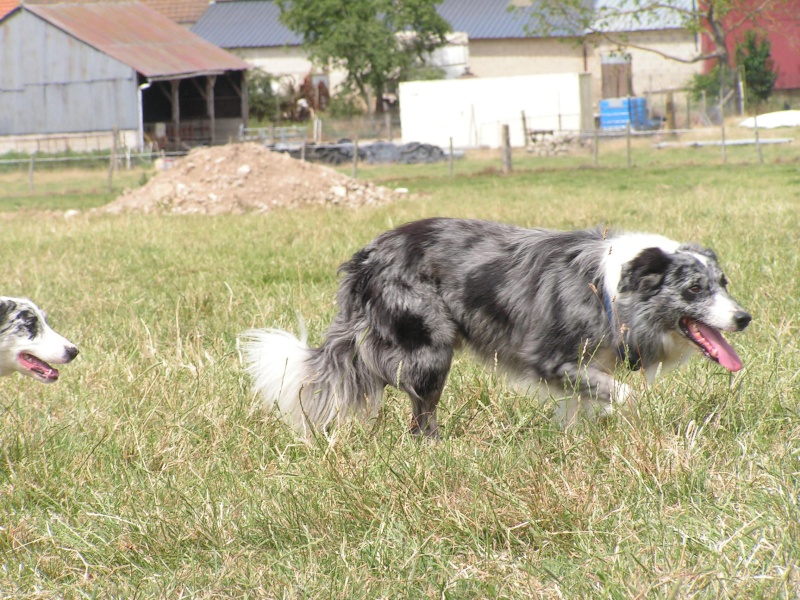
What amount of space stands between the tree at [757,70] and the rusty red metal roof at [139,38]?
2183cm

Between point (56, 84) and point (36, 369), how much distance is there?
122 feet

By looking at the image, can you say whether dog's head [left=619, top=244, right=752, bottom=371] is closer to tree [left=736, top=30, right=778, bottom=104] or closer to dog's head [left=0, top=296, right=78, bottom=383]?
dog's head [left=0, top=296, right=78, bottom=383]

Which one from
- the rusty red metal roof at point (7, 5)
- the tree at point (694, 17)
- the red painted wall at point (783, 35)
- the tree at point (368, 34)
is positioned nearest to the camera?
the tree at point (694, 17)

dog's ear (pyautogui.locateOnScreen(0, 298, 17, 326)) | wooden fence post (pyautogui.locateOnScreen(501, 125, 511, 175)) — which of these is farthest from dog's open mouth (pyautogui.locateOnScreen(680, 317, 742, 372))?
wooden fence post (pyautogui.locateOnScreen(501, 125, 511, 175))

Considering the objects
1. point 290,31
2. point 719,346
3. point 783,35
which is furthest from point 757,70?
point 719,346

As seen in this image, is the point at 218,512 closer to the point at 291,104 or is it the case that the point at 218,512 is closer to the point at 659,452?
the point at 659,452

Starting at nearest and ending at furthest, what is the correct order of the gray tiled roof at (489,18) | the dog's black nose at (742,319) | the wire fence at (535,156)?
the dog's black nose at (742,319) → the wire fence at (535,156) → the gray tiled roof at (489,18)

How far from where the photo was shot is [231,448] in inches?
180

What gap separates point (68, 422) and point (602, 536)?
8.76 feet

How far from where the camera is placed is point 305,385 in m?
4.84

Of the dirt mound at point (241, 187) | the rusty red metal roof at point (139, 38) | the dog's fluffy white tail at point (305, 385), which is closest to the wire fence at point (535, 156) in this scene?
the dirt mound at point (241, 187)

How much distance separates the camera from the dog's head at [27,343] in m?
4.44

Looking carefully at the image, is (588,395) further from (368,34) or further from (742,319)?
(368,34)

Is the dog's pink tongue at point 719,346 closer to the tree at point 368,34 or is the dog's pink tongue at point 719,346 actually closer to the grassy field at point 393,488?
the grassy field at point 393,488
